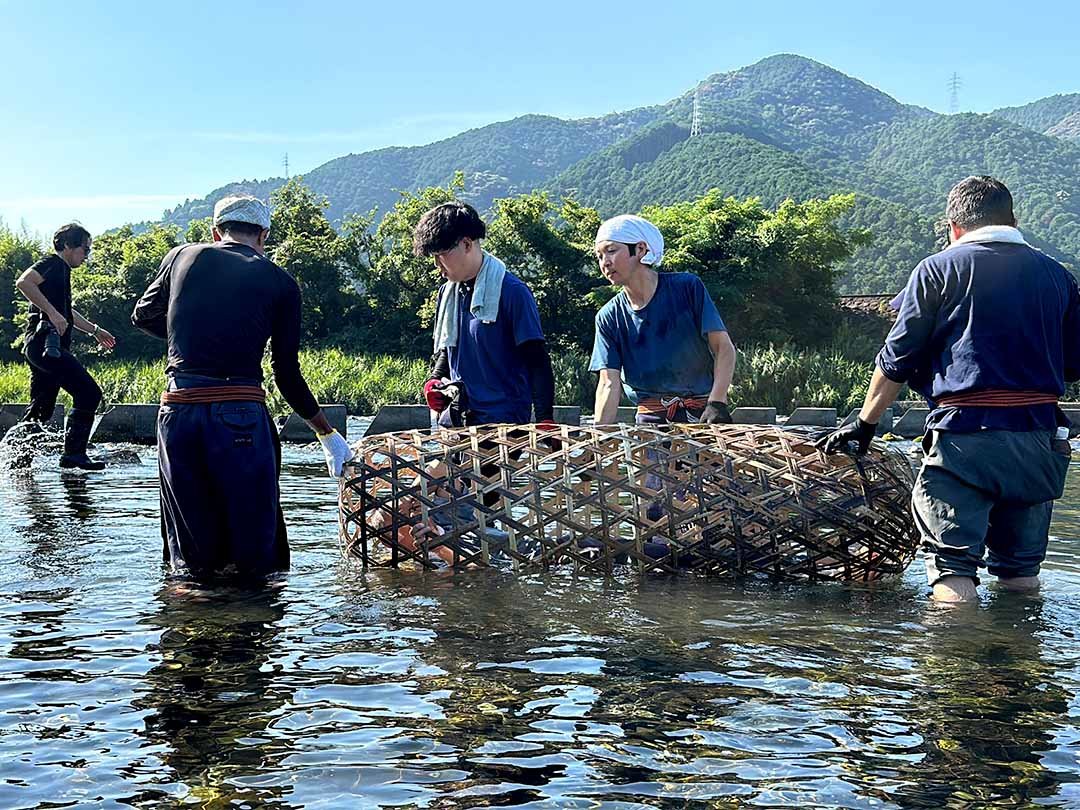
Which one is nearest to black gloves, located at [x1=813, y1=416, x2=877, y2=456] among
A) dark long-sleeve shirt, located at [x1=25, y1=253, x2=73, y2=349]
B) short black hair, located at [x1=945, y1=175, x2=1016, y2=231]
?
short black hair, located at [x1=945, y1=175, x2=1016, y2=231]

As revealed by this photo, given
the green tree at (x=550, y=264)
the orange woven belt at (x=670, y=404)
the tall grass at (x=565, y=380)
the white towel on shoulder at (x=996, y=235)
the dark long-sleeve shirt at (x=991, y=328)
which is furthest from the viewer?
the green tree at (x=550, y=264)

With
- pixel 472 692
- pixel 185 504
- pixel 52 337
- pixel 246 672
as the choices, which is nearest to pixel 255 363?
pixel 185 504

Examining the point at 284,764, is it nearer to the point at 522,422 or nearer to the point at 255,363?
the point at 255,363

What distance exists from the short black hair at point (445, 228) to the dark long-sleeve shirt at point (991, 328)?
215cm

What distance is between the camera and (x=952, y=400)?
500 centimetres

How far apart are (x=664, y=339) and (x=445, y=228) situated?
130 centimetres

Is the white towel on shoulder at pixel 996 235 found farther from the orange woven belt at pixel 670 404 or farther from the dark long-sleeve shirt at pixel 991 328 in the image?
the orange woven belt at pixel 670 404

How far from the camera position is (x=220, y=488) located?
17.1ft

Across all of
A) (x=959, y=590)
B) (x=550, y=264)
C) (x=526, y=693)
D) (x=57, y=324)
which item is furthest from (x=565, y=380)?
(x=526, y=693)

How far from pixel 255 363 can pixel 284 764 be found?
8.13 feet

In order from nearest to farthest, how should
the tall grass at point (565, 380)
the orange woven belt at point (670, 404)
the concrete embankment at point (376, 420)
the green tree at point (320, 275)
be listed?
the orange woven belt at point (670, 404), the concrete embankment at point (376, 420), the tall grass at point (565, 380), the green tree at point (320, 275)

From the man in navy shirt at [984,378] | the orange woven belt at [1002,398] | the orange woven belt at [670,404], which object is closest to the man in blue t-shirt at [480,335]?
the orange woven belt at [670,404]

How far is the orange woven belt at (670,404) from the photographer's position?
20.6 ft

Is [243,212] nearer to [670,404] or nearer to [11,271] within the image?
[670,404]
